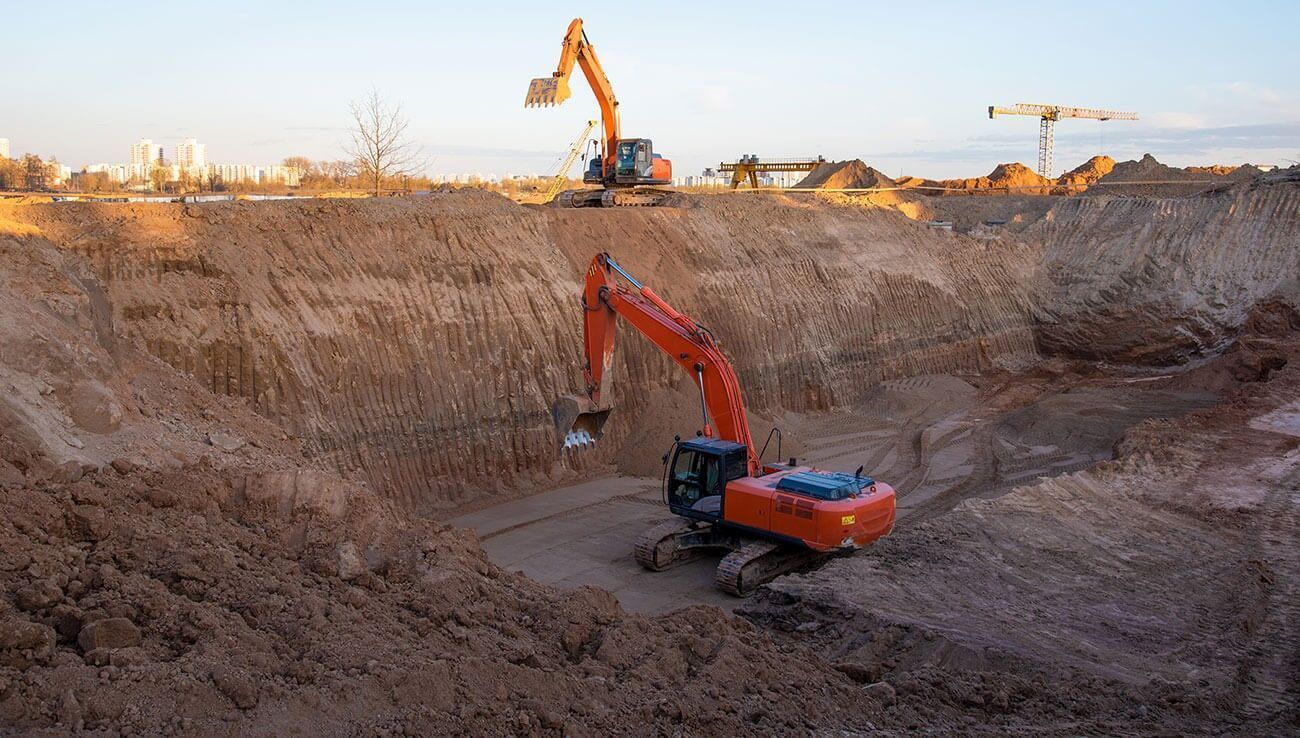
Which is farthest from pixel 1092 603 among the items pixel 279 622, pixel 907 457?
pixel 907 457

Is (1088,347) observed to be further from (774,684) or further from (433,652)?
(433,652)

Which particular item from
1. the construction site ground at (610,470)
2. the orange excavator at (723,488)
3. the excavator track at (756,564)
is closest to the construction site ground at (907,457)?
the construction site ground at (610,470)

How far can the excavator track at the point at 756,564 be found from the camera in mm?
12492

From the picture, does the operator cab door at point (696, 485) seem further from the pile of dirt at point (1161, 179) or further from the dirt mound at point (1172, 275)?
the pile of dirt at point (1161, 179)

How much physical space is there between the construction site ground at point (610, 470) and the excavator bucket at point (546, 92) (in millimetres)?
2377

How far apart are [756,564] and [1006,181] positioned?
37.2 meters

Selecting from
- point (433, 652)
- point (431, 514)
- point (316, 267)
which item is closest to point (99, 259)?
point (316, 267)

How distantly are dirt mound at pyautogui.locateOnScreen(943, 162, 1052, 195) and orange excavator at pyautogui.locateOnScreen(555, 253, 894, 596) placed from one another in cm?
3270

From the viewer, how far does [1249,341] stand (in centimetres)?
2525

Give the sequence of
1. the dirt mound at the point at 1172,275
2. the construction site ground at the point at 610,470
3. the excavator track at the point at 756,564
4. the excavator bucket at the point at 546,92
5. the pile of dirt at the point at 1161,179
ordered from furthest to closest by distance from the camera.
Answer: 1. the pile of dirt at the point at 1161,179
2. the dirt mound at the point at 1172,275
3. the excavator bucket at the point at 546,92
4. the excavator track at the point at 756,564
5. the construction site ground at the point at 610,470

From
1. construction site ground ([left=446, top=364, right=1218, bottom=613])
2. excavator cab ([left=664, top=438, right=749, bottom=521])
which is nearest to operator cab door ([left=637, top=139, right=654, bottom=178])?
construction site ground ([left=446, top=364, right=1218, bottom=613])

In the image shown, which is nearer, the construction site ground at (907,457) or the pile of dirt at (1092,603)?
the pile of dirt at (1092,603)

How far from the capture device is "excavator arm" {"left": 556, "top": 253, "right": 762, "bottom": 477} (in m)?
14.1

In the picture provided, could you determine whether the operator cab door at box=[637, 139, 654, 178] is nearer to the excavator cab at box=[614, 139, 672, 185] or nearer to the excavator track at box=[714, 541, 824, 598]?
the excavator cab at box=[614, 139, 672, 185]
